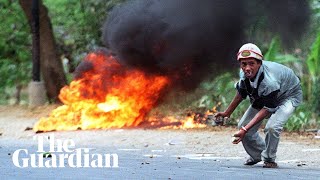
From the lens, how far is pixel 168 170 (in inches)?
431

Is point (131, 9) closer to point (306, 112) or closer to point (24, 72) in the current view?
point (306, 112)

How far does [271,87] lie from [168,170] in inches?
60.0

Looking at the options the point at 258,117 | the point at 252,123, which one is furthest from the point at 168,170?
the point at 258,117

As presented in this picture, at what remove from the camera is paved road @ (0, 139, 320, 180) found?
1011 cm

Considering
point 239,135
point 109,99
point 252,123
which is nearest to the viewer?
point 239,135

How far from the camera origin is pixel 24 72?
28.1m

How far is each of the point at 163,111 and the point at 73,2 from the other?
6814 mm

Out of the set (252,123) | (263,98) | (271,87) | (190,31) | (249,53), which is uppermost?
(190,31)

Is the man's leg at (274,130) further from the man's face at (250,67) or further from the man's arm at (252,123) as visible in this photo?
the man's face at (250,67)

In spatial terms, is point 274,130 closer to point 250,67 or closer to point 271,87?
point 271,87

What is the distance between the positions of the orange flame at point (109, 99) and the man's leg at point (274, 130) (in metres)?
7.43

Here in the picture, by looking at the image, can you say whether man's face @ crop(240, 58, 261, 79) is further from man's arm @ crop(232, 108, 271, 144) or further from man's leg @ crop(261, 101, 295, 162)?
man's leg @ crop(261, 101, 295, 162)

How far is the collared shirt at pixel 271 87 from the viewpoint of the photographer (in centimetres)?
1118

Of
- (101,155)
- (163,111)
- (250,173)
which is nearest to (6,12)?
(163,111)
